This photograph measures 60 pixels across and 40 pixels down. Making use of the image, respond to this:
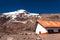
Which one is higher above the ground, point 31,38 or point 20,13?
point 20,13

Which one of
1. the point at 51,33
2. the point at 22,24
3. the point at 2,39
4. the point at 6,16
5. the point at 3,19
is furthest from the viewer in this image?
the point at 6,16

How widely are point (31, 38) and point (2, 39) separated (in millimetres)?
5001

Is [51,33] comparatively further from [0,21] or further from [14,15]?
A: [14,15]

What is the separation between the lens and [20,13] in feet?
→ 211

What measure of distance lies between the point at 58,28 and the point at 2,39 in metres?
12.8

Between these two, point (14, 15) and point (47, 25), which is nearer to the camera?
point (47, 25)

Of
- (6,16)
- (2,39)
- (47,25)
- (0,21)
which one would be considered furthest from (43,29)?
(6,16)

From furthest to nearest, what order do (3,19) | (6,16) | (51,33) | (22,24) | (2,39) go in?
(6,16), (3,19), (22,24), (51,33), (2,39)

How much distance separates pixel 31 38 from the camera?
27.5 metres

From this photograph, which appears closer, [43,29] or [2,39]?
[2,39]

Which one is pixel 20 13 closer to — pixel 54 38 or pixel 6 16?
pixel 6 16

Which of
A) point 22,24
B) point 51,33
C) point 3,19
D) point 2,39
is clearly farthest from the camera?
point 3,19

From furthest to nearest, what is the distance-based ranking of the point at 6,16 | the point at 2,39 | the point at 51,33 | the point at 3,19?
1. the point at 6,16
2. the point at 3,19
3. the point at 51,33
4. the point at 2,39

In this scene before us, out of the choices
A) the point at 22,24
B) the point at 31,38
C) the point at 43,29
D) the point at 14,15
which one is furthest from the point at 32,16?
the point at 31,38
